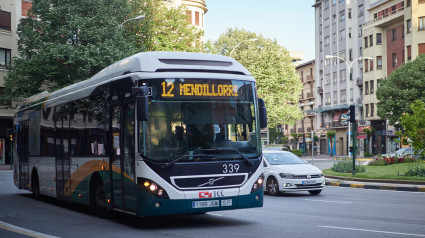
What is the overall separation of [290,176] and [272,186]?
36.8 inches

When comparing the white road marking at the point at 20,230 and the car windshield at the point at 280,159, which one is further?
the car windshield at the point at 280,159

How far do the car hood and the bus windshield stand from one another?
809 cm

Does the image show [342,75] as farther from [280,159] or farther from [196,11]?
[280,159]

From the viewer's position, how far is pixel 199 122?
10.9 meters

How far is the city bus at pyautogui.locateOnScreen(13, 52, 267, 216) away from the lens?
10633mm

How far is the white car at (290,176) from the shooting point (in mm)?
19188

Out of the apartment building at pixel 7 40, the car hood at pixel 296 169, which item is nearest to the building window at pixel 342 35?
the apartment building at pixel 7 40

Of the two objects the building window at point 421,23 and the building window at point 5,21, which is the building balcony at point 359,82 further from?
the building window at point 5,21

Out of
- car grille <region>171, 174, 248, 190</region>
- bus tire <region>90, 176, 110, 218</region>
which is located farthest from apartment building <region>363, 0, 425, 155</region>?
car grille <region>171, 174, 248, 190</region>

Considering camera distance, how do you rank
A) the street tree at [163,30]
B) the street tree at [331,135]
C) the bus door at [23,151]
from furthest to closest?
the street tree at [331,135], the street tree at [163,30], the bus door at [23,151]

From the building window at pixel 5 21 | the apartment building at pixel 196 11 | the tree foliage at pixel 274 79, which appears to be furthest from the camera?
the apartment building at pixel 196 11

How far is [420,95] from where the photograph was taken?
191 ft

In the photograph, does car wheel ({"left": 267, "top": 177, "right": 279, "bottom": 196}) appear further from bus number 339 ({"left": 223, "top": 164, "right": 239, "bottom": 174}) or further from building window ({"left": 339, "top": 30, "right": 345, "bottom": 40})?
building window ({"left": 339, "top": 30, "right": 345, "bottom": 40})

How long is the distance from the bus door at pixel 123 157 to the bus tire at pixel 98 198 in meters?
0.88
